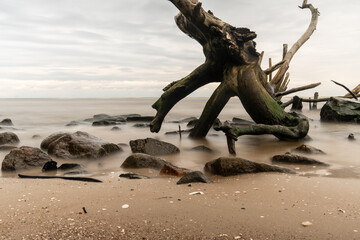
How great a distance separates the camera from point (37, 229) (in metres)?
2.51

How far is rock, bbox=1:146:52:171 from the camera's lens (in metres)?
5.02

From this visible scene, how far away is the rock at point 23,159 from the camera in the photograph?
197 inches

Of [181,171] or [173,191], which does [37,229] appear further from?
[181,171]

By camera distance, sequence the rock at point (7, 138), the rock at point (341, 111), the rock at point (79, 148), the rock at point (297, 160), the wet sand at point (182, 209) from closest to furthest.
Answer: the wet sand at point (182, 209) < the rock at point (297, 160) < the rock at point (79, 148) < the rock at point (7, 138) < the rock at point (341, 111)

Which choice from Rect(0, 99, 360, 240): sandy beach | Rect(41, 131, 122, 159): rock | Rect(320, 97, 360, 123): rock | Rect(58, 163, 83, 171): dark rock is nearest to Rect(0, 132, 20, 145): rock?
Rect(41, 131, 122, 159): rock

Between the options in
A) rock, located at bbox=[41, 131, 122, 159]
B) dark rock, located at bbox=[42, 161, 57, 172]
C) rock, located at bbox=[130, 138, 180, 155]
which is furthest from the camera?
rock, located at bbox=[130, 138, 180, 155]

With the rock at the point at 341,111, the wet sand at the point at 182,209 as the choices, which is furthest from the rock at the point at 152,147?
the rock at the point at 341,111

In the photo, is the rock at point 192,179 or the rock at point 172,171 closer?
the rock at point 192,179

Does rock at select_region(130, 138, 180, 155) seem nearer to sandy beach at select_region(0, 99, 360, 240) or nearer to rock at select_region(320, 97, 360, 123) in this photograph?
sandy beach at select_region(0, 99, 360, 240)

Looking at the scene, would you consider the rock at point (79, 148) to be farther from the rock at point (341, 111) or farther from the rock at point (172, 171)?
the rock at point (341, 111)

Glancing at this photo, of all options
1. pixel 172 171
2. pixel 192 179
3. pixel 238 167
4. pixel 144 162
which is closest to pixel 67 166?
pixel 144 162

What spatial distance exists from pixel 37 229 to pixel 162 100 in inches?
280

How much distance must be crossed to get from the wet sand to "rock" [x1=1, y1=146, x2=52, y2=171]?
0.98 meters

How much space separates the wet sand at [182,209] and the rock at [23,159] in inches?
38.6
